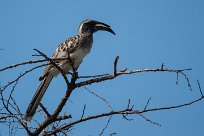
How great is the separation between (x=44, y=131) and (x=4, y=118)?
51cm

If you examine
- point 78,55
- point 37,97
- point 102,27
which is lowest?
point 37,97

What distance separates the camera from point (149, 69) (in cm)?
338

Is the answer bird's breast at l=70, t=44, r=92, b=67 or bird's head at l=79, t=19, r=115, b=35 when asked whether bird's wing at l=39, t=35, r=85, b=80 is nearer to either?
bird's breast at l=70, t=44, r=92, b=67

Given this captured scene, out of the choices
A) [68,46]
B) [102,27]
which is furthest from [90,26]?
[68,46]

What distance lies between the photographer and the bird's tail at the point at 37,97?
13.7 feet

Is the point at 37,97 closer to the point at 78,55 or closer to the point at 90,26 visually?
the point at 78,55

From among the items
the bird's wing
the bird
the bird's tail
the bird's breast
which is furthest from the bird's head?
the bird's tail

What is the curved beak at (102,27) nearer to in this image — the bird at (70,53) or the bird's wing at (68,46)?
the bird at (70,53)

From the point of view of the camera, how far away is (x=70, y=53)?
16.3 feet

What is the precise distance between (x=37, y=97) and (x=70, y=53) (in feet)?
2.80

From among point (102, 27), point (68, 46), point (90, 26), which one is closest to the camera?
point (68, 46)

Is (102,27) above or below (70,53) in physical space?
above

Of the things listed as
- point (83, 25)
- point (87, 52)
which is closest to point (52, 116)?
point (87, 52)

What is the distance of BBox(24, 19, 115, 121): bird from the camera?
4.37 metres
